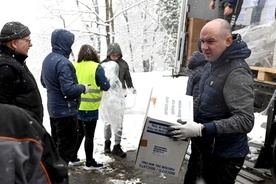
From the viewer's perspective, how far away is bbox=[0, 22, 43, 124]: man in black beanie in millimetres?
2609

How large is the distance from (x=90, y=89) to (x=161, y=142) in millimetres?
2032

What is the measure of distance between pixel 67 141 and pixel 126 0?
18317mm

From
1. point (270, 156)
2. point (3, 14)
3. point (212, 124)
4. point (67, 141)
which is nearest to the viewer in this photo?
point (212, 124)

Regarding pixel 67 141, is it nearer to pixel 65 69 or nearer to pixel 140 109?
pixel 65 69

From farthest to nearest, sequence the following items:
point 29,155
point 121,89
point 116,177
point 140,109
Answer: point 140,109
point 121,89
point 116,177
point 29,155

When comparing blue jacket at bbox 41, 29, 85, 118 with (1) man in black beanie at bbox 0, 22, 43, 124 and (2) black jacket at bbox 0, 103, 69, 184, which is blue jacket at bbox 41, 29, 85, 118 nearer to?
(1) man in black beanie at bbox 0, 22, 43, 124

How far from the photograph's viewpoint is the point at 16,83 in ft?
8.69

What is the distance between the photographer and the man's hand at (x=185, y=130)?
6.36ft

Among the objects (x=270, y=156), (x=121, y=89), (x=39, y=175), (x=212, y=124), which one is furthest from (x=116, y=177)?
A: (x=39, y=175)

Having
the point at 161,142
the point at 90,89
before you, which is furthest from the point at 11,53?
the point at 161,142

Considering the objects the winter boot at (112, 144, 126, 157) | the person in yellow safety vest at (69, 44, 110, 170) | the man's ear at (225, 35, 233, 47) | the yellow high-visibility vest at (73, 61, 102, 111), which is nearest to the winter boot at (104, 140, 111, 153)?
the winter boot at (112, 144, 126, 157)

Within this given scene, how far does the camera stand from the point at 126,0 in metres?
20.5

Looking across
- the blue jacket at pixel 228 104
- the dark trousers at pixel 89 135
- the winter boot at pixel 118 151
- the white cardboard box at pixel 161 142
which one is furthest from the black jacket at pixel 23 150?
the winter boot at pixel 118 151

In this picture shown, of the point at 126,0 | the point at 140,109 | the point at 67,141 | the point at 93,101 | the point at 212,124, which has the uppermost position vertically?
the point at 126,0
